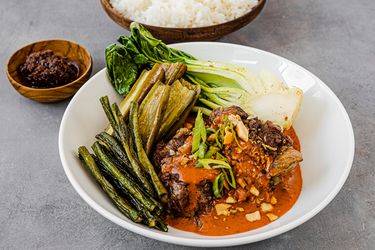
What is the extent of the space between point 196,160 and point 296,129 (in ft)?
3.54

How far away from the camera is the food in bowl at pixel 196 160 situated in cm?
278

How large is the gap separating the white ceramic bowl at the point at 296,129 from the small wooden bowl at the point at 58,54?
0.40 meters

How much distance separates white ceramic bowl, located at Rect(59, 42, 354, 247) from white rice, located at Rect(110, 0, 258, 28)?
0.54 m

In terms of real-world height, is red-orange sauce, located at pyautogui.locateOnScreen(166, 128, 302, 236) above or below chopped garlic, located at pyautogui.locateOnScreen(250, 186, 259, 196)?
below

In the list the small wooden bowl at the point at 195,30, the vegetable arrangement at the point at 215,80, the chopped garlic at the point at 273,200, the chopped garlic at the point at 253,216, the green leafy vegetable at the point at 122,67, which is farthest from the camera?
the small wooden bowl at the point at 195,30

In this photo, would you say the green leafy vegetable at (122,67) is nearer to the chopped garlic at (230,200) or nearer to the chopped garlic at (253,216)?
the chopped garlic at (230,200)

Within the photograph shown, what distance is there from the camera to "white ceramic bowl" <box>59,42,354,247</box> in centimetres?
260

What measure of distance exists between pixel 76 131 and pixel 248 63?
62.1 inches

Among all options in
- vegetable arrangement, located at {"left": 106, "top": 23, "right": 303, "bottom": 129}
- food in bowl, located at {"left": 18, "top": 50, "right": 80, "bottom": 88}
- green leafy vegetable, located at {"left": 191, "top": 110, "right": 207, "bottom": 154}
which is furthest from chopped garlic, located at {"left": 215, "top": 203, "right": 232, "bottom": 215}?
food in bowl, located at {"left": 18, "top": 50, "right": 80, "bottom": 88}

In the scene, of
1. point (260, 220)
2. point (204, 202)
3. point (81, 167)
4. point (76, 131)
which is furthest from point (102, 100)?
point (260, 220)

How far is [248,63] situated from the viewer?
3877 millimetres

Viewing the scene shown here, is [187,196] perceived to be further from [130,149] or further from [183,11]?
[183,11]

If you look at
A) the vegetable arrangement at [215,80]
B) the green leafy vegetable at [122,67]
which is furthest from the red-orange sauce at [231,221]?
the green leafy vegetable at [122,67]

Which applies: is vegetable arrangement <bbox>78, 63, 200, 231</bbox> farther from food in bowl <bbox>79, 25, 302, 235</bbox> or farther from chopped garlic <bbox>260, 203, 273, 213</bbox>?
chopped garlic <bbox>260, 203, 273, 213</bbox>
